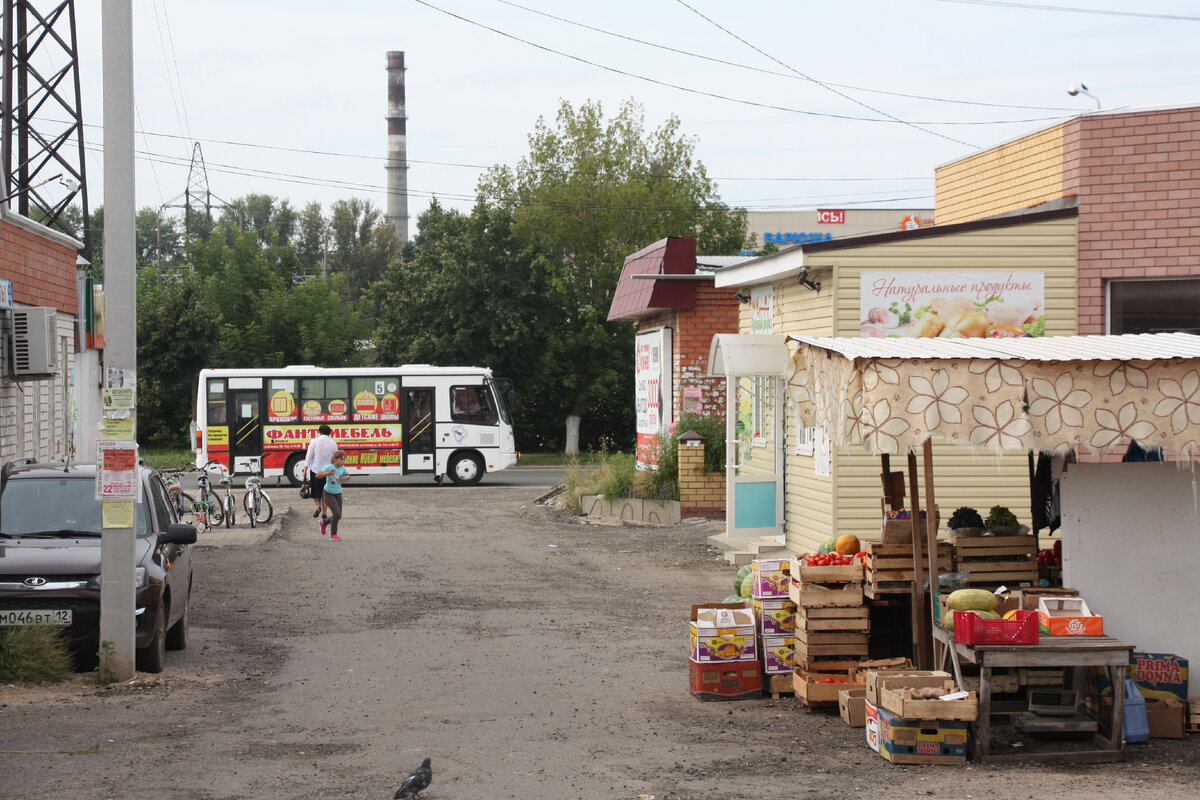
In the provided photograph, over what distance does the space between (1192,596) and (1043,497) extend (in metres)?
1.79

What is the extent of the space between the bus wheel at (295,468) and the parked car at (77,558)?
20133 mm

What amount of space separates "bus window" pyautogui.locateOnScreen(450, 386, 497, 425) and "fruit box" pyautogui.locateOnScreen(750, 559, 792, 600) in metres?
22.6

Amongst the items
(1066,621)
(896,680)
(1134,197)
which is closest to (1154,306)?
(1134,197)

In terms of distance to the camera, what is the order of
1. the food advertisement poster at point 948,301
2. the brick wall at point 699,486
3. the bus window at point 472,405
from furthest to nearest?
the bus window at point 472,405 → the brick wall at point 699,486 → the food advertisement poster at point 948,301

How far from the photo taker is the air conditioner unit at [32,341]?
14023 millimetres

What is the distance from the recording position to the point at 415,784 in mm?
6352

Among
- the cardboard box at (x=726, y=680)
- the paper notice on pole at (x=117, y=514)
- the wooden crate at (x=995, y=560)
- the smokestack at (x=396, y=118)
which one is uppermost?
the smokestack at (x=396, y=118)

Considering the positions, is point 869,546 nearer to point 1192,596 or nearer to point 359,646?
point 1192,596

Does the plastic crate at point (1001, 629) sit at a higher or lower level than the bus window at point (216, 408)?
lower

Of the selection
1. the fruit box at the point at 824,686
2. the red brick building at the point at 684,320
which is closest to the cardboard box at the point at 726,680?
the fruit box at the point at 824,686

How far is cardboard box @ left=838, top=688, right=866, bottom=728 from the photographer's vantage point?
318 inches

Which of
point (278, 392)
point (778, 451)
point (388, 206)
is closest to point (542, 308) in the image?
point (278, 392)

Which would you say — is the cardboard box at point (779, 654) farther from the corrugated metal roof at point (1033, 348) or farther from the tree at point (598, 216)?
the tree at point (598, 216)

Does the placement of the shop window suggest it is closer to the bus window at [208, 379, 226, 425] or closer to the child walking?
the child walking
